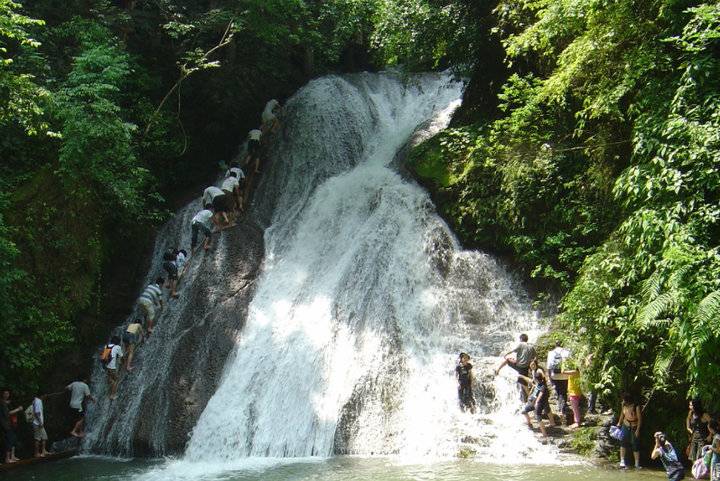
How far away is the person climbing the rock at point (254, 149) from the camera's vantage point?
2184cm

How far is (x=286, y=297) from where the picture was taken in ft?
55.9

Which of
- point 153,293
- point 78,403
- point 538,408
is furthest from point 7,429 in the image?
point 538,408

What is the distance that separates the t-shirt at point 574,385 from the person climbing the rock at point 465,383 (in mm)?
1815

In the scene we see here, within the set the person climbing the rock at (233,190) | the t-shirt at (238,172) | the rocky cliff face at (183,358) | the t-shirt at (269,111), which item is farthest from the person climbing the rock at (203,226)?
the t-shirt at (269,111)

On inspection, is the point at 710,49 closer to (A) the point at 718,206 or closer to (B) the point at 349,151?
(A) the point at 718,206

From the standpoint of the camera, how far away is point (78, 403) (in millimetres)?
15406

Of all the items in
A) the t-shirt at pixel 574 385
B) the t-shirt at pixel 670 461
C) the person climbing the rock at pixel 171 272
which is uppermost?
the person climbing the rock at pixel 171 272

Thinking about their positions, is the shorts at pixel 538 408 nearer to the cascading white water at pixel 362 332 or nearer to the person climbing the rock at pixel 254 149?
the cascading white water at pixel 362 332

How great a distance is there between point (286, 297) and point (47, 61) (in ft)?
31.6

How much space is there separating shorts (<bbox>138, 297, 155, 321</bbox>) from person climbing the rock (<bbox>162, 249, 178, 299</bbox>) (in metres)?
0.78

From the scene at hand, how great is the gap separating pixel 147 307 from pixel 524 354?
9076 mm

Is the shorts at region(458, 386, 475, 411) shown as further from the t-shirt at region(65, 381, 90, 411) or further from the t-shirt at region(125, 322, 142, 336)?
the t-shirt at region(65, 381, 90, 411)

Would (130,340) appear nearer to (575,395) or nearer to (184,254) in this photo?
(184,254)

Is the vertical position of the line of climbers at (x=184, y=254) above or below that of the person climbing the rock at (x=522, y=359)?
above
